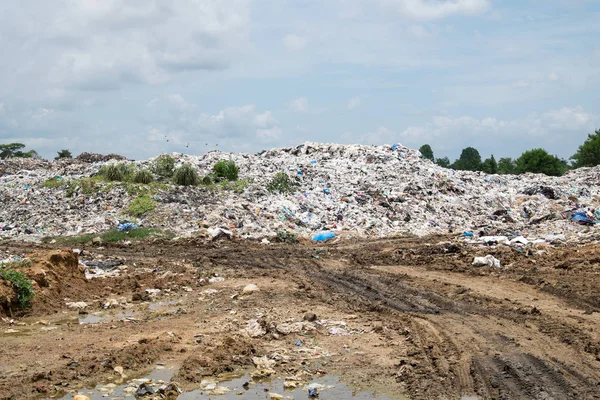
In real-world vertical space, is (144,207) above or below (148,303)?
above

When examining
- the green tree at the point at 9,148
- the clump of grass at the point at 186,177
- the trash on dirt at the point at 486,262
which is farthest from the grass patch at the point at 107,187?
the green tree at the point at 9,148

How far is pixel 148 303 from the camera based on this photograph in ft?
28.5

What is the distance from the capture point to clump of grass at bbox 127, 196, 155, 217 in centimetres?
1580

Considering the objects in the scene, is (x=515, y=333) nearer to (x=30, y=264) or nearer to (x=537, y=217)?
(x=30, y=264)

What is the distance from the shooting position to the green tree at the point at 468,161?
143 ft

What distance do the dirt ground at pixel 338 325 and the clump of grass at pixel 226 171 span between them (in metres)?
7.52

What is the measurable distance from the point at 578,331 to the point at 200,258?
781 cm

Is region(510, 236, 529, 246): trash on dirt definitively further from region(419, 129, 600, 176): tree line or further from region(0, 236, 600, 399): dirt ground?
region(419, 129, 600, 176): tree line

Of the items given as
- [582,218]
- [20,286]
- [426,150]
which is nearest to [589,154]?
[426,150]

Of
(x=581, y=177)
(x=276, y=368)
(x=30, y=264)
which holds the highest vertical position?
(x=581, y=177)

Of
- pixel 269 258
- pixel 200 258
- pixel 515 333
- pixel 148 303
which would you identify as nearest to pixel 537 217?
pixel 269 258

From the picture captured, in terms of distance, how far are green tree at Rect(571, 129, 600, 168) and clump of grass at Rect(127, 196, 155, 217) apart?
3052 centimetres

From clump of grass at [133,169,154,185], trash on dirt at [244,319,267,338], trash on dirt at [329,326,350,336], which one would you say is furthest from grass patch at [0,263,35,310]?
clump of grass at [133,169,154,185]

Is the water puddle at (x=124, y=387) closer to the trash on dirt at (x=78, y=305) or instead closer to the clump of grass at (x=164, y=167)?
the trash on dirt at (x=78, y=305)
